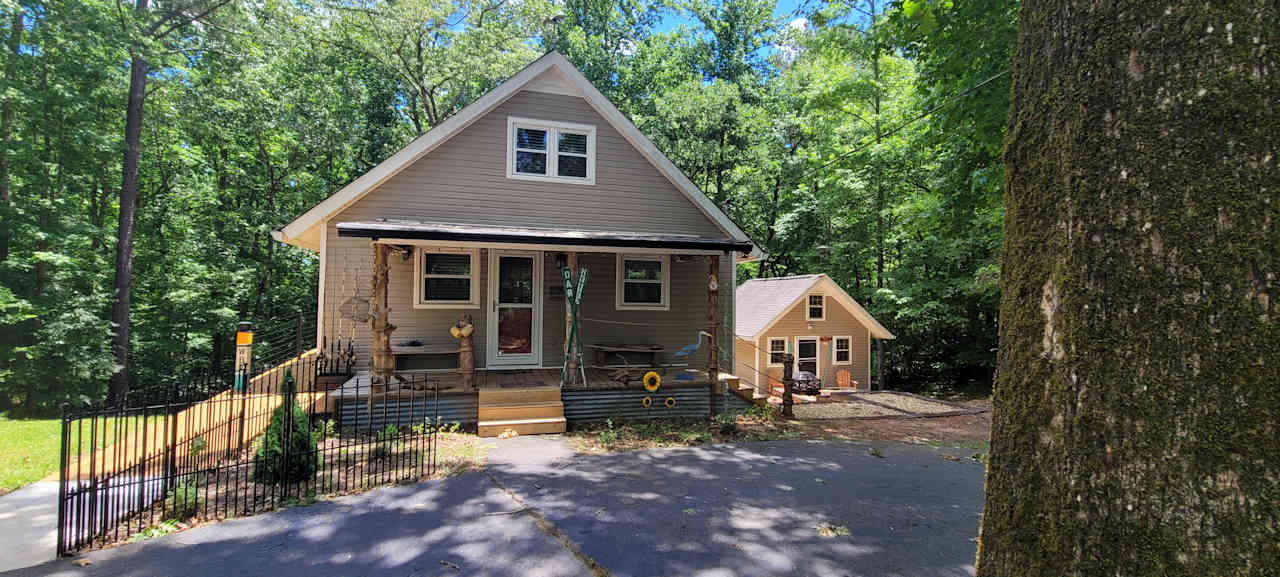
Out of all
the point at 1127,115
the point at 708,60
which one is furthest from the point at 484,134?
the point at 708,60

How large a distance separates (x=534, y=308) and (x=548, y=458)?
415cm

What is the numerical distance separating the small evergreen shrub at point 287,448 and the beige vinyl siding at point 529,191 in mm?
5072

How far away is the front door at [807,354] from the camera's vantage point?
60.6 ft

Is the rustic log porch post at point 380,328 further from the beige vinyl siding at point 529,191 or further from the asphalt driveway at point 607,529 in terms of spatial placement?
the asphalt driveway at point 607,529

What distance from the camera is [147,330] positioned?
18.1m

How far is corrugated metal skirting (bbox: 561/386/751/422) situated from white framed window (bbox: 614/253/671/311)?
2234mm

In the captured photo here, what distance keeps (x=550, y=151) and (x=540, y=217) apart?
4.52 ft

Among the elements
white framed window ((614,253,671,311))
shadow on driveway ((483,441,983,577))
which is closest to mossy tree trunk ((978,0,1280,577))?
shadow on driveway ((483,441,983,577))

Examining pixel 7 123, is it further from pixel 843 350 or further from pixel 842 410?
pixel 843 350

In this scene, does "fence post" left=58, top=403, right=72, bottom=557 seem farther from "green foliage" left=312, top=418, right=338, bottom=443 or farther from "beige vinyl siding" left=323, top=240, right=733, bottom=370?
"beige vinyl siding" left=323, top=240, right=733, bottom=370

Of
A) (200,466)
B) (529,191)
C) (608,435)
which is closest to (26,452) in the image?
(200,466)

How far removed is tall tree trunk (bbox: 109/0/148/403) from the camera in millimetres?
14852

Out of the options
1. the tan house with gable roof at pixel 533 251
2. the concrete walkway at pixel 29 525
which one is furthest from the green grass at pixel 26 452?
the tan house with gable roof at pixel 533 251

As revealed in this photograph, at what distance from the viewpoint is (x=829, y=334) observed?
62.0 feet
